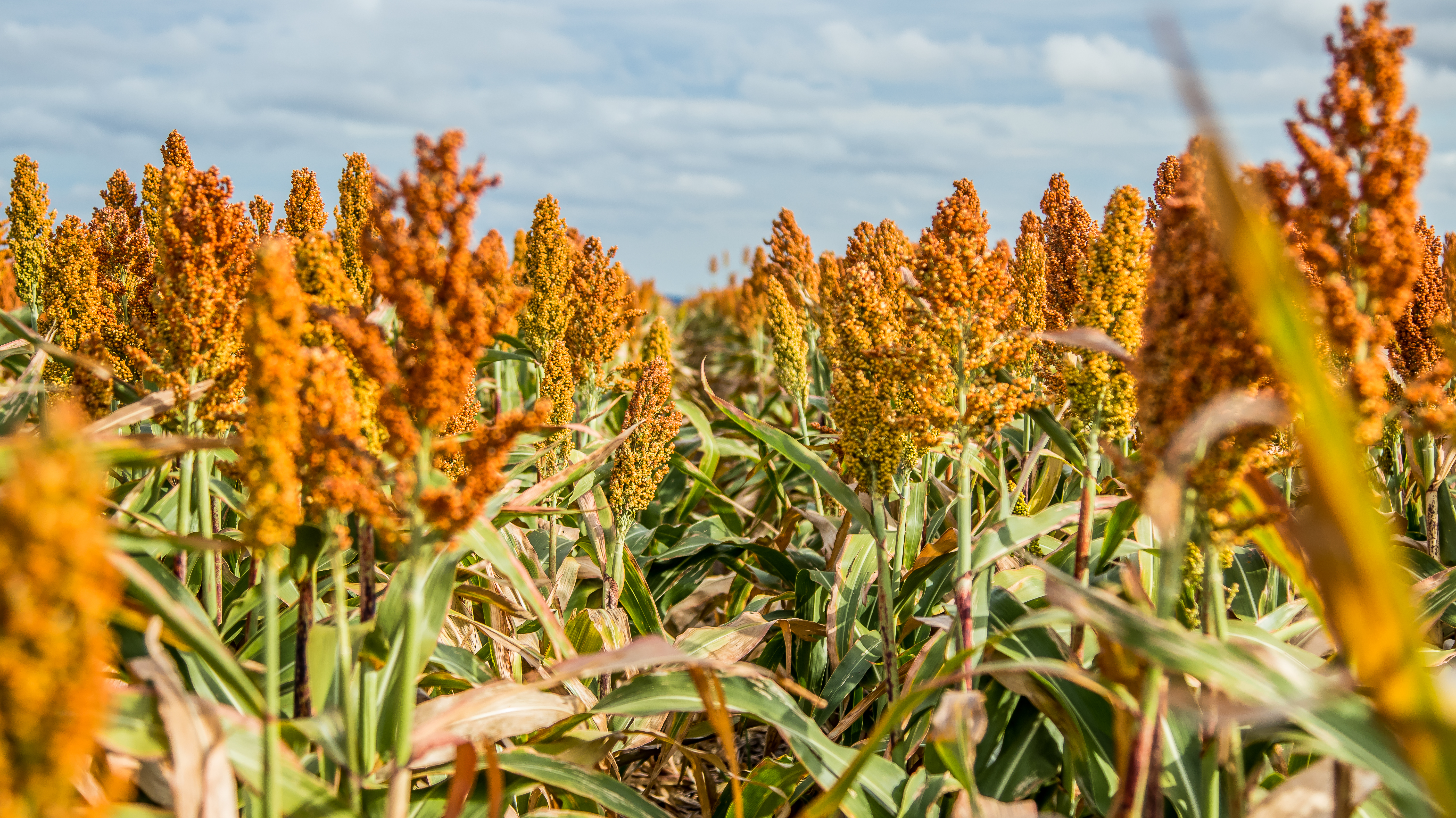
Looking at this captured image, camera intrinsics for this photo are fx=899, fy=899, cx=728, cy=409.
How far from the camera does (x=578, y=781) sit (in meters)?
2.12

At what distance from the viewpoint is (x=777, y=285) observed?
18.7ft

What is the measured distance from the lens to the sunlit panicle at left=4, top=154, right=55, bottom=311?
445 cm

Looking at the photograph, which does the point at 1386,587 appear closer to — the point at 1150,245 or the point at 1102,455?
the point at 1150,245

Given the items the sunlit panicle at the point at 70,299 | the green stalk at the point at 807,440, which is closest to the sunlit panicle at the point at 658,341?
the green stalk at the point at 807,440

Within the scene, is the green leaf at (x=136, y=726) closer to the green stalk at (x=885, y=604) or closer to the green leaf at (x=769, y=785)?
the green leaf at (x=769, y=785)

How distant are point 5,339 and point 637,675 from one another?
14.1 feet

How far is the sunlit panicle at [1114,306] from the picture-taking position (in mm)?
2219

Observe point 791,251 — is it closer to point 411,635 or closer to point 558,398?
point 558,398

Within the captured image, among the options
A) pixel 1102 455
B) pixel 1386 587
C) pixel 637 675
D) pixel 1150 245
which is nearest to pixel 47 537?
pixel 1386 587

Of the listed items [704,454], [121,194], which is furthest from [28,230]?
[704,454]

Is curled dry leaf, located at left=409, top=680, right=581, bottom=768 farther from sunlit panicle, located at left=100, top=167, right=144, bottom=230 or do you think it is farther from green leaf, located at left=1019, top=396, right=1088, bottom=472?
sunlit panicle, located at left=100, top=167, right=144, bottom=230

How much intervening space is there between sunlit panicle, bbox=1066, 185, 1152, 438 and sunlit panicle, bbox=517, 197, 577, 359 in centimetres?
286

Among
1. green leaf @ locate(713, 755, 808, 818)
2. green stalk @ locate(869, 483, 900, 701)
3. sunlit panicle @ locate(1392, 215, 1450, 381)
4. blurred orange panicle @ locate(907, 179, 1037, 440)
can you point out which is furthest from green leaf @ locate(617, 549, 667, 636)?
sunlit panicle @ locate(1392, 215, 1450, 381)

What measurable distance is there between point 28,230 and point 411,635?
420 cm
